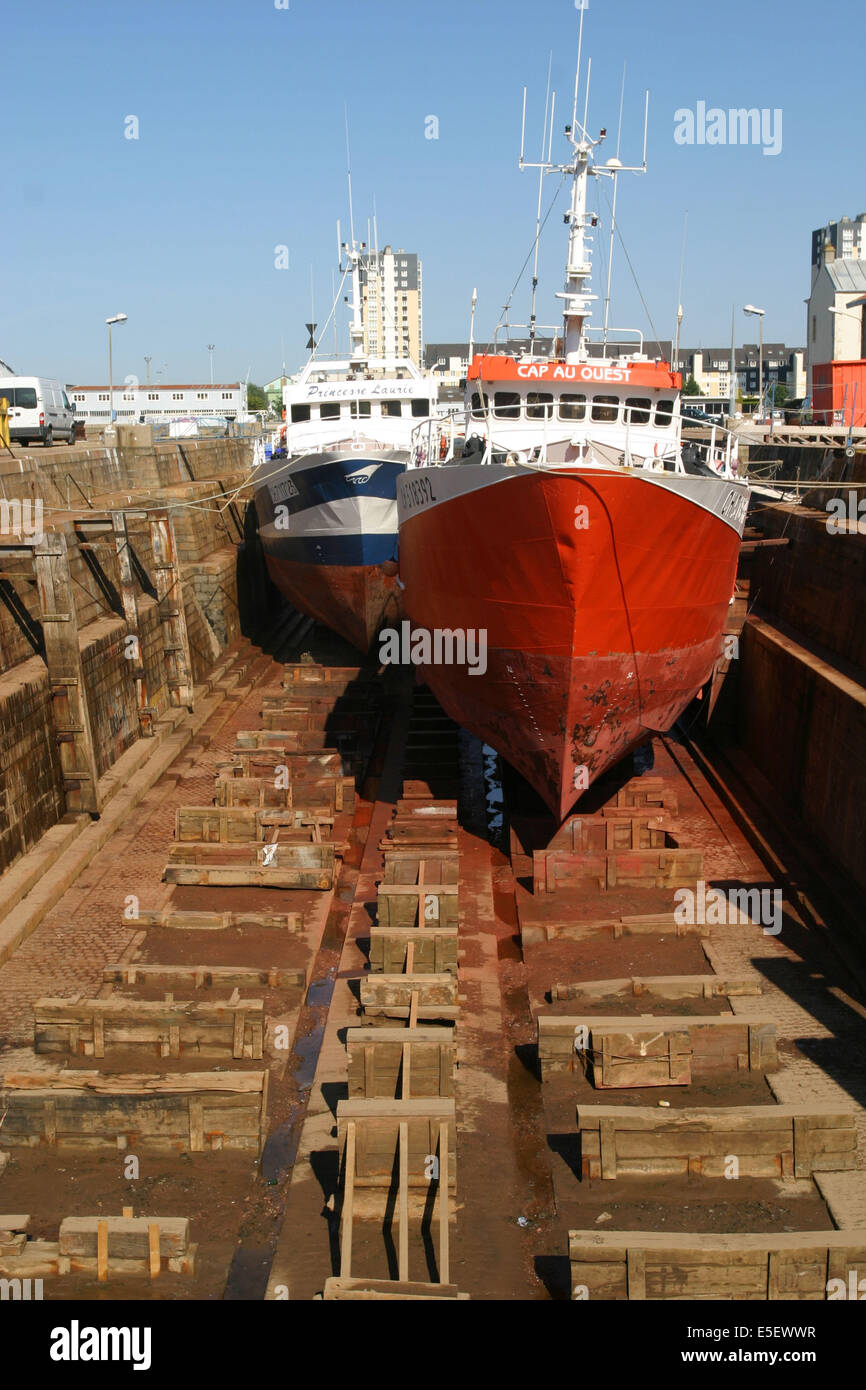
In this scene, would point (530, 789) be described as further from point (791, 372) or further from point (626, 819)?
point (791, 372)

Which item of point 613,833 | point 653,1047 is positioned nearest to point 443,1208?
point 653,1047

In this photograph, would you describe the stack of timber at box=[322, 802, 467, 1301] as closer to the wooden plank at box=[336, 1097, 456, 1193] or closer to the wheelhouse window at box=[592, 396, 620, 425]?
the wooden plank at box=[336, 1097, 456, 1193]

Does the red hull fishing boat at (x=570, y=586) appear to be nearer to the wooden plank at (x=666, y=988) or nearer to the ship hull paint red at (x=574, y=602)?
the ship hull paint red at (x=574, y=602)

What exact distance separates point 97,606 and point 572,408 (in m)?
7.73

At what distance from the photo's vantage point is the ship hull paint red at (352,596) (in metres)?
19.6

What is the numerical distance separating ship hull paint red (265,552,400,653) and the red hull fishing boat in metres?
5.46

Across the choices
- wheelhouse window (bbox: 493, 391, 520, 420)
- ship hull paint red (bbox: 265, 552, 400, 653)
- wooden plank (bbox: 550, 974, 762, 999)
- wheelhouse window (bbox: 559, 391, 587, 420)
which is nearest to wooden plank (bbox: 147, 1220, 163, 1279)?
wooden plank (bbox: 550, 974, 762, 999)

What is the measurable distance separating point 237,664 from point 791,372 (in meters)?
97.1

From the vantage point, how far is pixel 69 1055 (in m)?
8.39

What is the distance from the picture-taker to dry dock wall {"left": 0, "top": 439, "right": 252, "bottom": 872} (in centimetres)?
1232

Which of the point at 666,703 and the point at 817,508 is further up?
the point at 817,508

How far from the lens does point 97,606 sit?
55.0ft

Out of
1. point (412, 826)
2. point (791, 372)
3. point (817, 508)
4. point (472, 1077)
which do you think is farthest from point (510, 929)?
point (791, 372)

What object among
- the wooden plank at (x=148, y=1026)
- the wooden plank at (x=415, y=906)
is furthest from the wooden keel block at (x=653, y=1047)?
the wooden plank at (x=148, y=1026)
